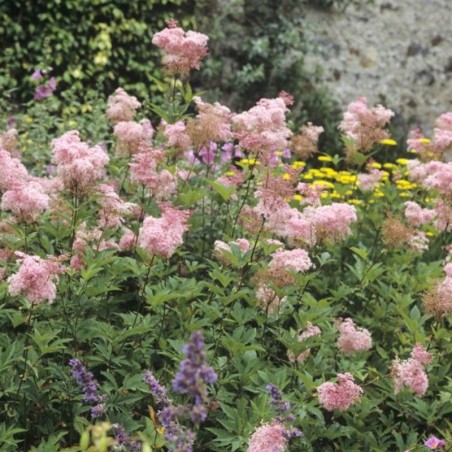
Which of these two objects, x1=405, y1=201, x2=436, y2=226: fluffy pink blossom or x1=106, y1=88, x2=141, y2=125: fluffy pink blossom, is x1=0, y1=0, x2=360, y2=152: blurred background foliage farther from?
x1=405, y1=201, x2=436, y2=226: fluffy pink blossom

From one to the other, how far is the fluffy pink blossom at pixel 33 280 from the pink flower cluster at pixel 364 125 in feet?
8.89

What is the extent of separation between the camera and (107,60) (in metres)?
8.73

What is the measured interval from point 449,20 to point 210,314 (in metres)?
8.57

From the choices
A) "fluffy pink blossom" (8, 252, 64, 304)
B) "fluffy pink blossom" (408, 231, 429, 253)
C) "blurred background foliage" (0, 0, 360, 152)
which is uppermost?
"fluffy pink blossom" (8, 252, 64, 304)

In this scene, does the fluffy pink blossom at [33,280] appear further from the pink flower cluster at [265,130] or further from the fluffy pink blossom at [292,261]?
the pink flower cluster at [265,130]

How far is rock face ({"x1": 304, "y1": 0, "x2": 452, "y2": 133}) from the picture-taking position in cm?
1017

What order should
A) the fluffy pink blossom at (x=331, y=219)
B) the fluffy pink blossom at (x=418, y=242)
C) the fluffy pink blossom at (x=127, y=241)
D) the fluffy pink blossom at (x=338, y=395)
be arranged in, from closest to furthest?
1. the fluffy pink blossom at (x=338, y=395)
2. the fluffy pink blossom at (x=331, y=219)
3. the fluffy pink blossom at (x=127, y=241)
4. the fluffy pink blossom at (x=418, y=242)

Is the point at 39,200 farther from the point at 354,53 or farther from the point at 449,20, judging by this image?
the point at 449,20

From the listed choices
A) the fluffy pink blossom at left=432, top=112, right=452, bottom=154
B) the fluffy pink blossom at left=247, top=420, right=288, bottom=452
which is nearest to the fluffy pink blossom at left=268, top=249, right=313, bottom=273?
the fluffy pink blossom at left=247, top=420, right=288, bottom=452

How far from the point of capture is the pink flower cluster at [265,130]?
3.71 meters

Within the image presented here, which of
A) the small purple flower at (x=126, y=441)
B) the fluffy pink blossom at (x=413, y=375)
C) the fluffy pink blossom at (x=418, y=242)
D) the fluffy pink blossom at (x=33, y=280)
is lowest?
the fluffy pink blossom at (x=418, y=242)

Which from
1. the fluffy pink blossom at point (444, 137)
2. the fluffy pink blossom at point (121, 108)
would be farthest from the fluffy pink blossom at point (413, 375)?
the fluffy pink blossom at point (121, 108)

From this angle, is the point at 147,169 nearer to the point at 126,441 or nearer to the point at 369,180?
the point at 126,441

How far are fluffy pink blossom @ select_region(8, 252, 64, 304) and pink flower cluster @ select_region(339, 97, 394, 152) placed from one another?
2711 millimetres
